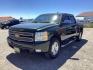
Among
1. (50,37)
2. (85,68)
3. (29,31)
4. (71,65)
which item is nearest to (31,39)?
(29,31)

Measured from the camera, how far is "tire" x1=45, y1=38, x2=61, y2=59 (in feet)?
19.6

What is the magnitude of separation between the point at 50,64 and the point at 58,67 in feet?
1.22

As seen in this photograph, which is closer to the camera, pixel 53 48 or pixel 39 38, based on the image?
pixel 39 38

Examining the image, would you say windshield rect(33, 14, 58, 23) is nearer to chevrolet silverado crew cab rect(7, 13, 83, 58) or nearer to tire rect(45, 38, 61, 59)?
chevrolet silverado crew cab rect(7, 13, 83, 58)

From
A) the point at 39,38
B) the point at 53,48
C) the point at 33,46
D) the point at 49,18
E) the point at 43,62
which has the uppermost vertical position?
the point at 49,18

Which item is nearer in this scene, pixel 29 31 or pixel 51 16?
pixel 29 31

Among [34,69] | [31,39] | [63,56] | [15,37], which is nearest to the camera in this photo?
[34,69]

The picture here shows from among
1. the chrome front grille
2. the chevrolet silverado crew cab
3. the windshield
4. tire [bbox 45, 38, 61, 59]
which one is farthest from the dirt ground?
the windshield

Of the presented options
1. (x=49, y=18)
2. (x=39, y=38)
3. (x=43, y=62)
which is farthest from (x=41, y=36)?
(x=49, y=18)

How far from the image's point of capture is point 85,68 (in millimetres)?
5355

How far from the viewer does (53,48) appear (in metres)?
6.19

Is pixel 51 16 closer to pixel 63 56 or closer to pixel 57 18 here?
pixel 57 18

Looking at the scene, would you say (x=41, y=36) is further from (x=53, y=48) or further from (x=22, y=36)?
(x=53, y=48)

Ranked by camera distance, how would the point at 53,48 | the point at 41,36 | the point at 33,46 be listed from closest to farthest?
the point at 33,46, the point at 41,36, the point at 53,48
